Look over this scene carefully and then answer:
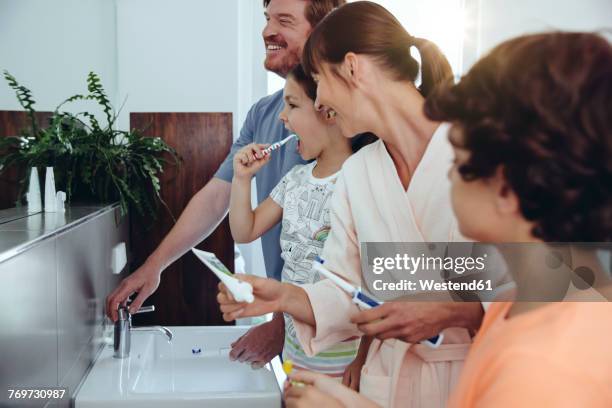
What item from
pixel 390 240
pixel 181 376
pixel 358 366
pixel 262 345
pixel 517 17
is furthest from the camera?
pixel 517 17

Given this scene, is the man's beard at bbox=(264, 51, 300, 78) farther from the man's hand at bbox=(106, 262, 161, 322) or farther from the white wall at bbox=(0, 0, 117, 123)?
the man's hand at bbox=(106, 262, 161, 322)

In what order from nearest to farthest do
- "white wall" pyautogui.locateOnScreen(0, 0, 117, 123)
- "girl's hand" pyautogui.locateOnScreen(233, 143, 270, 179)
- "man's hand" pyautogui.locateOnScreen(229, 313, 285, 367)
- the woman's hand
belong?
the woman's hand, "white wall" pyautogui.locateOnScreen(0, 0, 117, 123), "girl's hand" pyautogui.locateOnScreen(233, 143, 270, 179), "man's hand" pyautogui.locateOnScreen(229, 313, 285, 367)

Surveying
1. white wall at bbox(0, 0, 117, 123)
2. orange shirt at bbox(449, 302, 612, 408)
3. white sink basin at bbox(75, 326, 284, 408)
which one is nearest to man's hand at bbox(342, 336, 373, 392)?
white sink basin at bbox(75, 326, 284, 408)

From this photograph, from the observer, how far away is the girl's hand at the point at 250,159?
4.17 feet

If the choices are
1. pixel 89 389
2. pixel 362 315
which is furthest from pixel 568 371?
pixel 89 389

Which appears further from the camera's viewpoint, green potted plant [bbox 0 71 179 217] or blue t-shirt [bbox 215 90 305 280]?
blue t-shirt [bbox 215 90 305 280]

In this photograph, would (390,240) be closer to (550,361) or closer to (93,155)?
(550,361)

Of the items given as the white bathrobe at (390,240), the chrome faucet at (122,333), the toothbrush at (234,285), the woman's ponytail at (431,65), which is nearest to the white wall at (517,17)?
the woman's ponytail at (431,65)

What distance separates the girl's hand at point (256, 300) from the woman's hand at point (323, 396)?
5.5 inches

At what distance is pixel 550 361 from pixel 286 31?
113cm

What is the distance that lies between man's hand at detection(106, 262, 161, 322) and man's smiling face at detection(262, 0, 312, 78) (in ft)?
2.02

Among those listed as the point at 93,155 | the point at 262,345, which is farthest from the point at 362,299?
the point at 93,155

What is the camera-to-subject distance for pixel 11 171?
47.0 inches

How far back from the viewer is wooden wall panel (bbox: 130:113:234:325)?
5.91 ft
